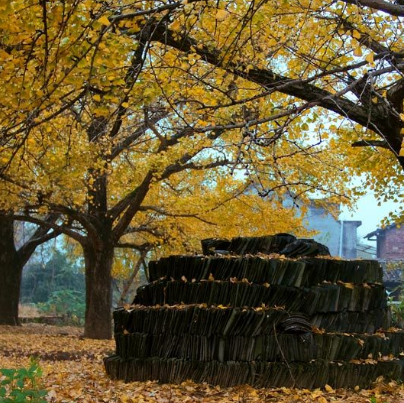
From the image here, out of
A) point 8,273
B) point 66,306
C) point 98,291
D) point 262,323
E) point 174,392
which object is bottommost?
point 174,392

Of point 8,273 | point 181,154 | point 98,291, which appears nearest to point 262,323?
point 181,154

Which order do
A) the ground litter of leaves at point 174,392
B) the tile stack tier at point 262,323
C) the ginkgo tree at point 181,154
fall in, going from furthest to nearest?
1. the ginkgo tree at point 181,154
2. the tile stack tier at point 262,323
3. the ground litter of leaves at point 174,392

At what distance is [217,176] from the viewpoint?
57.8 feet

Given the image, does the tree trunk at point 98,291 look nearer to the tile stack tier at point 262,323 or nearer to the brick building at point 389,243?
the tile stack tier at point 262,323

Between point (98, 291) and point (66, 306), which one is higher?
point (98, 291)

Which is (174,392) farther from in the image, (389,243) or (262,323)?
(389,243)

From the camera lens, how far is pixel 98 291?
58.4 ft

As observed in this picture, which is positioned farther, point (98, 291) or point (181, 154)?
point (98, 291)

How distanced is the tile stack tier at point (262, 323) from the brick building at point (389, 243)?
84.4 ft


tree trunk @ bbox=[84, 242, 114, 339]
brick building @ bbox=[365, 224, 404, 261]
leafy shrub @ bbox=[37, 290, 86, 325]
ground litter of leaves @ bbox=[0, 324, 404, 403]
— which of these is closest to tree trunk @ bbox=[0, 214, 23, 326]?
tree trunk @ bbox=[84, 242, 114, 339]

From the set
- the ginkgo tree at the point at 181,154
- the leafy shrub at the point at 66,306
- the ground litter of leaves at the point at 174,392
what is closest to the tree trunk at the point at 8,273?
the ginkgo tree at the point at 181,154

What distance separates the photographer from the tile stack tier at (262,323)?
7344 millimetres

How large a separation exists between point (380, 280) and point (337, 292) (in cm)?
100

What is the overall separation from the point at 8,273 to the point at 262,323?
52.0 feet
